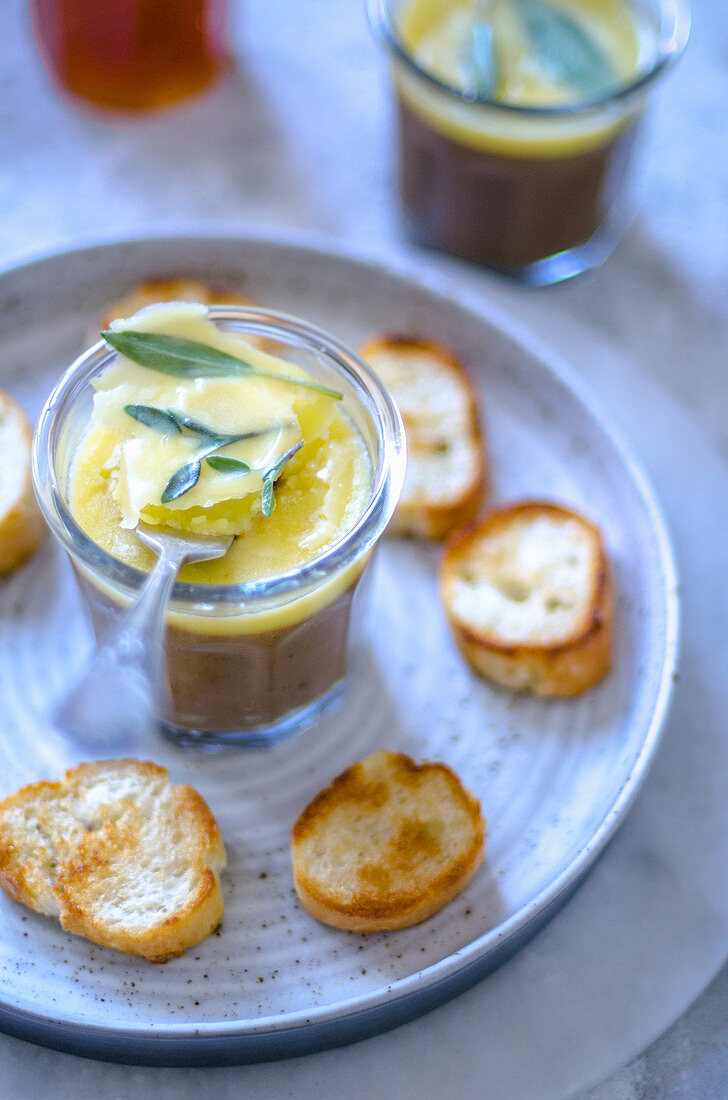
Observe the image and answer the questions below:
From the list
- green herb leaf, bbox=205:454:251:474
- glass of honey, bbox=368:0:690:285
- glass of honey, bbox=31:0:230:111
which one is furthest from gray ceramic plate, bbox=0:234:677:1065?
glass of honey, bbox=31:0:230:111

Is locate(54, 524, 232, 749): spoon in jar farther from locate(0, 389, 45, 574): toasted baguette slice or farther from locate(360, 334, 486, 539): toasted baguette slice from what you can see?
locate(360, 334, 486, 539): toasted baguette slice

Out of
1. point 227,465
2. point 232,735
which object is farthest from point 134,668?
point 227,465

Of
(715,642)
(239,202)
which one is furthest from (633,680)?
(239,202)

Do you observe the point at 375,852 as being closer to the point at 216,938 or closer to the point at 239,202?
the point at 216,938

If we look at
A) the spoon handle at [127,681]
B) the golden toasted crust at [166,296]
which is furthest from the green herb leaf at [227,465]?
the golden toasted crust at [166,296]

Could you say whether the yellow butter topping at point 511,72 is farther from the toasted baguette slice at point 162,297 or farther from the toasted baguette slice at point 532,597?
the toasted baguette slice at point 532,597

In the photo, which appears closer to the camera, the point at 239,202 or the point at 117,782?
the point at 117,782
